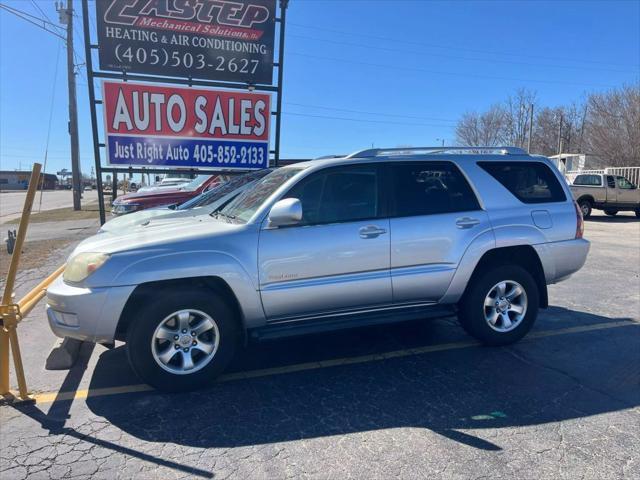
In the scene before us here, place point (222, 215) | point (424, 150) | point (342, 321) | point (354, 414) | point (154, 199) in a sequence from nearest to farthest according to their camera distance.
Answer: point (354, 414) < point (342, 321) < point (222, 215) < point (424, 150) < point (154, 199)

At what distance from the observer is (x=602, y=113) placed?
36812mm

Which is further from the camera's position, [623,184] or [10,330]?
[623,184]

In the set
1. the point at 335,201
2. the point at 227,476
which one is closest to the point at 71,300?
the point at 227,476

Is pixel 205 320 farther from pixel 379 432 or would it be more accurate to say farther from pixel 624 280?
pixel 624 280

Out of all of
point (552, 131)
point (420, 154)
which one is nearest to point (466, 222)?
point (420, 154)

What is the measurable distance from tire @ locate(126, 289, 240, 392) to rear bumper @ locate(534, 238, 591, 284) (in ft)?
10.3

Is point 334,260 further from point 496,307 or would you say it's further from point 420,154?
point 496,307

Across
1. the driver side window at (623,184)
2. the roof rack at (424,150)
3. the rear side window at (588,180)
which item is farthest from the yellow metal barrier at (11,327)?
the driver side window at (623,184)

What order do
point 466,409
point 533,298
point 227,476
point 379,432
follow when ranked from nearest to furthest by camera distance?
point 227,476 → point 379,432 → point 466,409 → point 533,298

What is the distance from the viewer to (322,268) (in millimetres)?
3941

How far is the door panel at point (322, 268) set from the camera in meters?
3.83

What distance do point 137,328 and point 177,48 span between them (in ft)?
19.8

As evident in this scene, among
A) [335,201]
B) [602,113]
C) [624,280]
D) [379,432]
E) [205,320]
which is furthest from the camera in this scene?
[602,113]

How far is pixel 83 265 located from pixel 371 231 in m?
2.31
